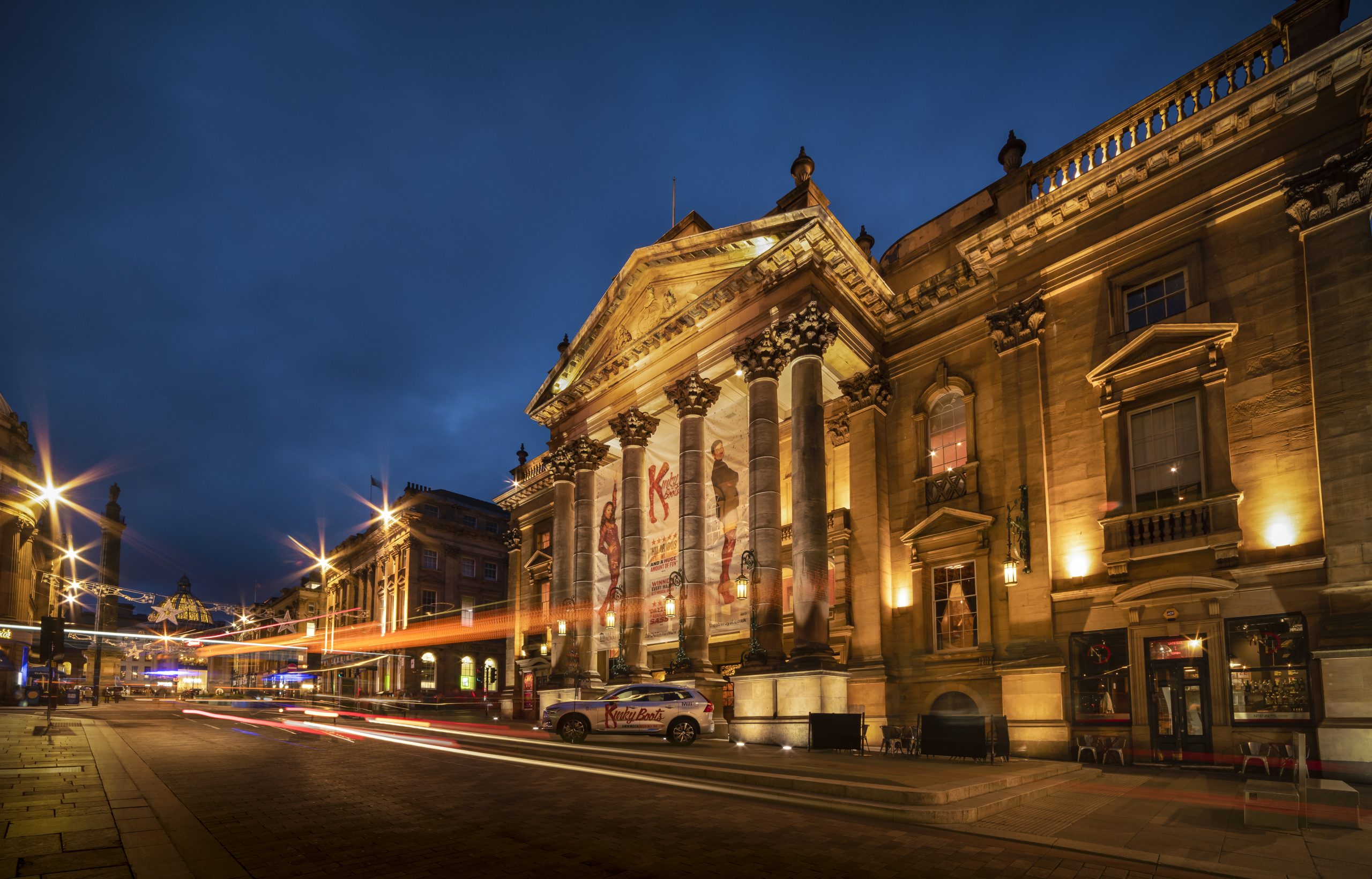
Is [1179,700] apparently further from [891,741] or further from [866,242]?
[866,242]

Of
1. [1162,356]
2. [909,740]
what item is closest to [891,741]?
[909,740]

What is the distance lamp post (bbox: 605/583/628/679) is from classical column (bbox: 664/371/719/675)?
259cm

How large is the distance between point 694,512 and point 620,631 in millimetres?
6003

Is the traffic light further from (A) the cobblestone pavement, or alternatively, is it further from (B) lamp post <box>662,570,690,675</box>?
(B) lamp post <box>662,570,690,675</box>

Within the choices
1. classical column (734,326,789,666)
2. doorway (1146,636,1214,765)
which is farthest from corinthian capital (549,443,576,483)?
doorway (1146,636,1214,765)

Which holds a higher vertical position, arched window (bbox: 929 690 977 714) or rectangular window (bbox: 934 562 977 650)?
rectangular window (bbox: 934 562 977 650)

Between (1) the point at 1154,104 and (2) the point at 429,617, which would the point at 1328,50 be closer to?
(1) the point at 1154,104

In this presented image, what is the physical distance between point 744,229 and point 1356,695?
1872cm

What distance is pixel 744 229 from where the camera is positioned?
80.5 ft

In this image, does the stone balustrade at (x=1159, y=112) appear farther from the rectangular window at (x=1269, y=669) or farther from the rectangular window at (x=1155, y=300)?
the rectangular window at (x=1269, y=669)

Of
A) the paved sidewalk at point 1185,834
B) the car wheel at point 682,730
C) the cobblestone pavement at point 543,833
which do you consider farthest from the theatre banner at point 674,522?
the paved sidewalk at point 1185,834

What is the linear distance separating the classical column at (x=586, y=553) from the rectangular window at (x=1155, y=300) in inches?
769

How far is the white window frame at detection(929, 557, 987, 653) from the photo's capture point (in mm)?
21281

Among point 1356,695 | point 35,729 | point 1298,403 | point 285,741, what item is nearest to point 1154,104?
point 1298,403
